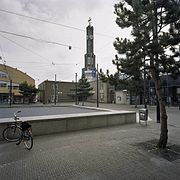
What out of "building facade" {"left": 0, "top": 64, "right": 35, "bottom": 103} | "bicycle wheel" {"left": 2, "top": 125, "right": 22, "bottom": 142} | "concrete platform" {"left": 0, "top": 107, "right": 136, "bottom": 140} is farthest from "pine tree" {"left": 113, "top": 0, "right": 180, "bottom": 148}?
"building facade" {"left": 0, "top": 64, "right": 35, "bottom": 103}

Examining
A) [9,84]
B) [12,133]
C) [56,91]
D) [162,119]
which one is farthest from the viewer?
[56,91]

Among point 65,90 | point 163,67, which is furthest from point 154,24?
point 65,90

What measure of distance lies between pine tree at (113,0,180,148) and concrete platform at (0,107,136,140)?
3851 millimetres

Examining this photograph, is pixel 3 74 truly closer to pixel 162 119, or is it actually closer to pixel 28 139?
pixel 28 139

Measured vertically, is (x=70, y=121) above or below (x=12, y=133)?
above

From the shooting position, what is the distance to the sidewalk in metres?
3.96

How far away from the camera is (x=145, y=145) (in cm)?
633

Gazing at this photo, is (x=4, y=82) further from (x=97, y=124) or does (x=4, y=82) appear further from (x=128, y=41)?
(x=128, y=41)

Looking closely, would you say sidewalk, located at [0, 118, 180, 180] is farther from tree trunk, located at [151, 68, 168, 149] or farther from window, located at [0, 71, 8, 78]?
window, located at [0, 71, 8, 78]

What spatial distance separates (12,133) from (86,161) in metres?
3.64

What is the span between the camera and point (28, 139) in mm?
5891

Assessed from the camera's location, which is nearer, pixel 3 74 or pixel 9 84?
pixel 3 74

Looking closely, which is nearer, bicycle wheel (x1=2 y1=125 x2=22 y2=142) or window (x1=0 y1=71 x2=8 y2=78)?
bicycle wheel (x1=2 y1=125 x2=22 y2=142)

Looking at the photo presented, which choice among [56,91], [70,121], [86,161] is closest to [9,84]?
[56,91]
